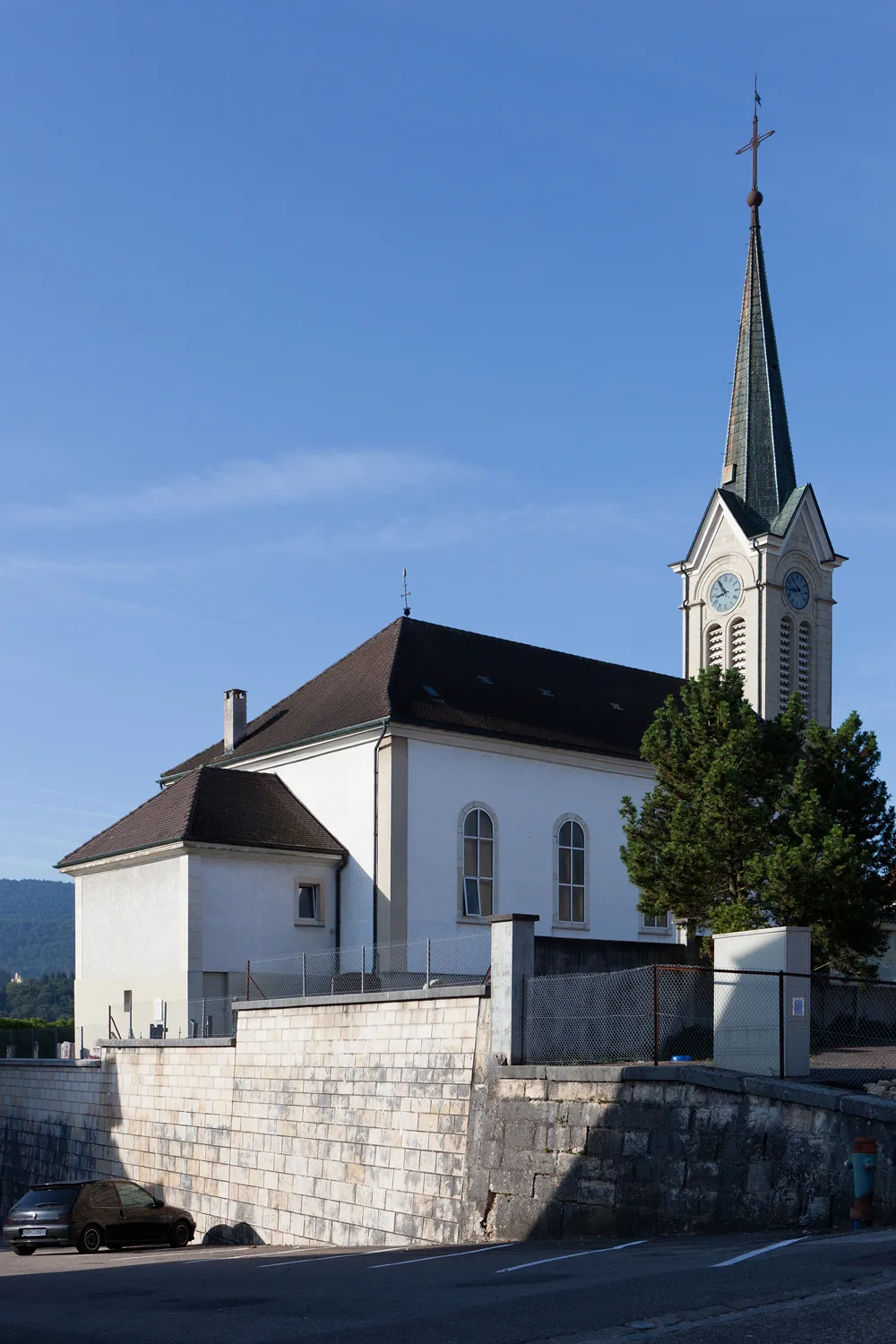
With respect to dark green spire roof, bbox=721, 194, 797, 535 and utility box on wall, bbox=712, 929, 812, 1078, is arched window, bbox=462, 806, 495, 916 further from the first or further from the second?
dark green spire roof, bbox=721, 194, 797, 535

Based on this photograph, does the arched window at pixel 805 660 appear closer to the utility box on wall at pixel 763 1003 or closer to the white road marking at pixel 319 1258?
the utility box on wall at pixel 763 1003

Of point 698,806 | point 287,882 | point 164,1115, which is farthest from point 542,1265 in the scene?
point 287,882

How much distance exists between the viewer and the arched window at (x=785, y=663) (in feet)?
164

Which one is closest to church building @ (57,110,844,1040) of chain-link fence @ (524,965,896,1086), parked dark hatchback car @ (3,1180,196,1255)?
parked dark hatchback car @ (3,1180,196,1255)

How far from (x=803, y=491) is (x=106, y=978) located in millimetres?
29741

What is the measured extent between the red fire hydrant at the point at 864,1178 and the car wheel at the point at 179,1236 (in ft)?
51.3

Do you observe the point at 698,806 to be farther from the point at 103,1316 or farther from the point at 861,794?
the point at 103,1316

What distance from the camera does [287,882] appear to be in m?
35.4

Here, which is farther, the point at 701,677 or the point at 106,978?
the point at 106,978

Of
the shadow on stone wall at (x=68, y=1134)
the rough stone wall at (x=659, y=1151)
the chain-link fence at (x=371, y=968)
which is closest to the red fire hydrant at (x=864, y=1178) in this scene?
the rough stone wall at (x=659, y=1151)

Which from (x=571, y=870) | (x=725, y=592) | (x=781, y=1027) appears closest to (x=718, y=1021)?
(x=781, y=1027)

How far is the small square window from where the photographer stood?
35562 millimetres

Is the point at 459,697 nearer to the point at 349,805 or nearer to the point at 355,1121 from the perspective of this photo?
the point at 349,805

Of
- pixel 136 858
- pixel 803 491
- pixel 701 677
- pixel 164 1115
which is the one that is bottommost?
pixel 164 1115
